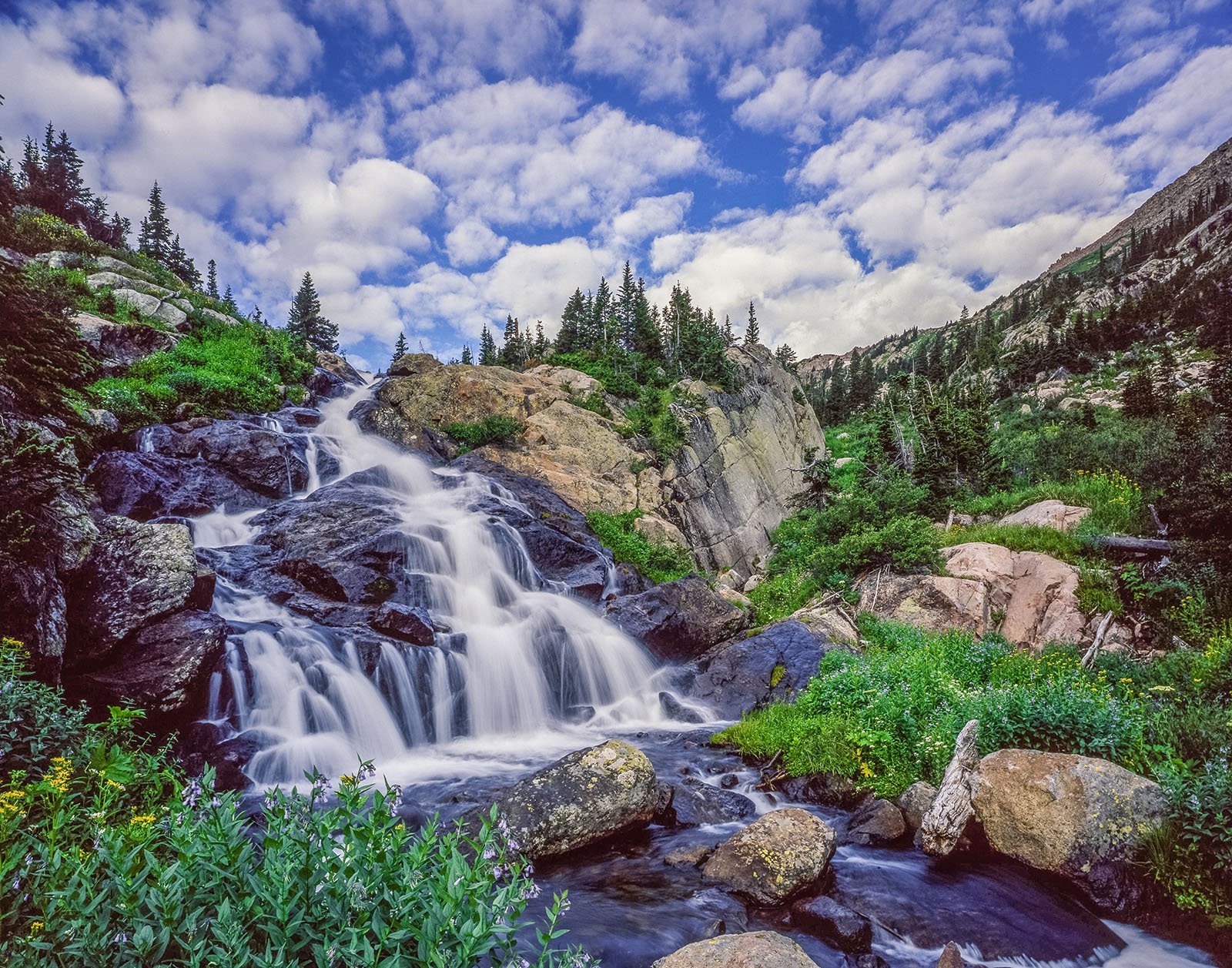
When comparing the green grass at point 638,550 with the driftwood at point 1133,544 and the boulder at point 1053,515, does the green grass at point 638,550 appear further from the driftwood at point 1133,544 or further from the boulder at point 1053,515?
the driftwood at point 1133,544

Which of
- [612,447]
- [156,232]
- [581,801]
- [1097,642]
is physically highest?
[156,232]

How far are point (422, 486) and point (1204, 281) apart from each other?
92.8 meters

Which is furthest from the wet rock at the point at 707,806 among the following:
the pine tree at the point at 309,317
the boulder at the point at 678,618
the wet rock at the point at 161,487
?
the pine tree at the point at 309,317

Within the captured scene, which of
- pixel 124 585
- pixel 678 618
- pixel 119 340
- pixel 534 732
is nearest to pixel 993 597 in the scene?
pixel 678 618

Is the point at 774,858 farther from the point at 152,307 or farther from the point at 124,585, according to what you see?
the point at 152,307

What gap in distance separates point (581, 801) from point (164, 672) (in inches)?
265

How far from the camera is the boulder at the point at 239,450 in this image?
1841 centimetres

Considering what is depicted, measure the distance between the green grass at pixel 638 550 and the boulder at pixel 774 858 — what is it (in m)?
15.2

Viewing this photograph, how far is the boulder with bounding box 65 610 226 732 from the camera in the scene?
820 centimetres

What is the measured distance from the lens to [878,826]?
7.55 metres

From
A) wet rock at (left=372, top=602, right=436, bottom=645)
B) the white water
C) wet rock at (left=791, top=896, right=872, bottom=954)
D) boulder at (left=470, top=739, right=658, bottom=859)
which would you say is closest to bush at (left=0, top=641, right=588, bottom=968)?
wet rock at (left=791, top=896, right=872, bottom=954)

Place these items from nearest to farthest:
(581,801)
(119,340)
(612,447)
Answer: (581,801) → (119,340) → (612,447)

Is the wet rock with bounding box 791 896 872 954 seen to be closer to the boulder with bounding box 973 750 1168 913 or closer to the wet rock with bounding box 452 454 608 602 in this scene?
the boulder with bounding box 973 750 1168 913

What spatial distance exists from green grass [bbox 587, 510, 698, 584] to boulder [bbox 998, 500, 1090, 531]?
1176 centimetres
